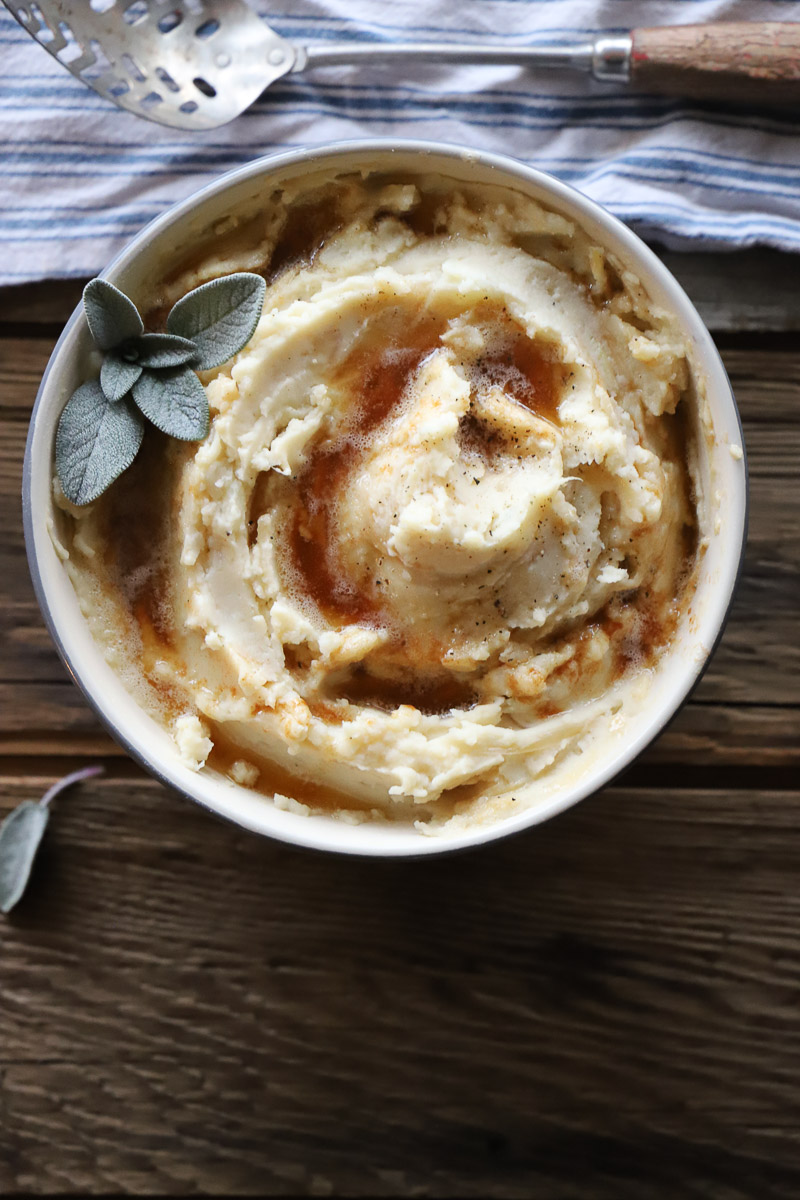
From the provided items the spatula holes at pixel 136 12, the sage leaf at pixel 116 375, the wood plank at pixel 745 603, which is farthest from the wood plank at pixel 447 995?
the spatula holes at pixel 136 12

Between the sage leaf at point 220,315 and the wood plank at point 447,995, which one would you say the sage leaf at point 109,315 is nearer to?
the sage leaf at point 220,315

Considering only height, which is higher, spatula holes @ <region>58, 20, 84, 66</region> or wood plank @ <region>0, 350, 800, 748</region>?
spatula holes @ <region>58, 20, 84, 66</region>

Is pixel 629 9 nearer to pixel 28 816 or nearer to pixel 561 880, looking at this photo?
pixel 561 880

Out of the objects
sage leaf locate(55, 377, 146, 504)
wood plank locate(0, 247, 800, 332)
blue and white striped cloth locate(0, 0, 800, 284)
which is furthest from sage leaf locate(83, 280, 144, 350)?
wood plank locate(0, 247, 800, 332)

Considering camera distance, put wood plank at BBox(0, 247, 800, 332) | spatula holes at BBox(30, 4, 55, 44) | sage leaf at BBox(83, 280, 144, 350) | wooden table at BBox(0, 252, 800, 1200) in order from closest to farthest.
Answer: sage leaf at BBox(83, 280, 144, 350) < spatula holes at BBox(30, 4, 55, 44) < wood plank at BBox(0, 247, 800, 332) < wooden table at BBox(0, 252, 800, 1200)

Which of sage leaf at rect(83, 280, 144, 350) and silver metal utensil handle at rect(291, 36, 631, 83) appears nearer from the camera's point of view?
sage leaf at rect(83, 280, 144, 350)

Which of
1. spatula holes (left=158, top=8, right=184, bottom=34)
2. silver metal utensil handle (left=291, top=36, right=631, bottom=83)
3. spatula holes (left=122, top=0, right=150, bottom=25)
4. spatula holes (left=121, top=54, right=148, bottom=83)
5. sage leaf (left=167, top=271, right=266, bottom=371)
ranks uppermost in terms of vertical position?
spatula holes (left=122, top=0, right=150, bottom=25)

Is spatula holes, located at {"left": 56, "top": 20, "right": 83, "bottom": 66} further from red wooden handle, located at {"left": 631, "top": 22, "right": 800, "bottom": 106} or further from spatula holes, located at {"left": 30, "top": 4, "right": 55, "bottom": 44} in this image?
red wooden handle, located at {"left": 631, "top": 22, "right": 800, "bottom": 106}

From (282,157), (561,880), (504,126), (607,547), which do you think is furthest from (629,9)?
(561,880)

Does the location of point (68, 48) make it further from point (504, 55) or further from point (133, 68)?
point (504, 55)
